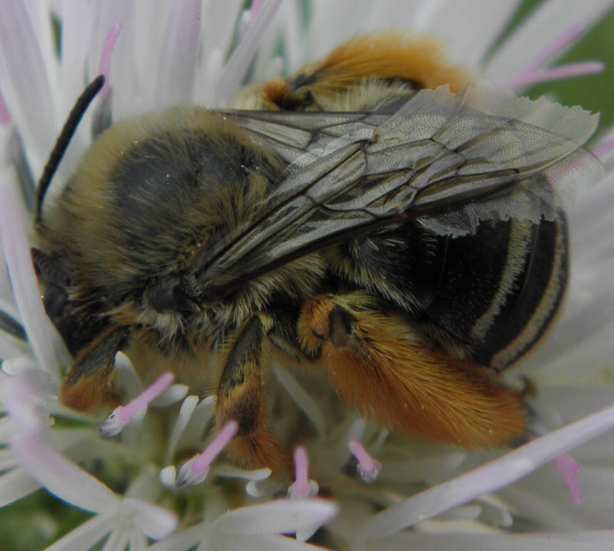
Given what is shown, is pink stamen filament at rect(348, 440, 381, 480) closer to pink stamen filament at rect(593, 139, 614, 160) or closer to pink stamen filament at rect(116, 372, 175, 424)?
pink stamen filament at rect(116, 372, 175, 424)

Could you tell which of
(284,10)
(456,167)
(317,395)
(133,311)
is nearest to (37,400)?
(133,311)

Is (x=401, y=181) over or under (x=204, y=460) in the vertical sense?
over

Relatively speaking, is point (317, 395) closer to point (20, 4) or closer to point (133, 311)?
point (133, 311)

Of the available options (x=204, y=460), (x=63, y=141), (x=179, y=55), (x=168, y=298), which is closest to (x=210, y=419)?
(x=204, y=460)

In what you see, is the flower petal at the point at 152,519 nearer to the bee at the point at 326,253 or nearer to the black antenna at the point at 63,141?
the bee at the point at 326,253

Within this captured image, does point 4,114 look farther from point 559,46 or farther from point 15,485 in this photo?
point 559,46

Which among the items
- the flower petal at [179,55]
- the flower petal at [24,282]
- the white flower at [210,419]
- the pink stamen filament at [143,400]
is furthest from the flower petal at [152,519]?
the flower petal at [179,55]
